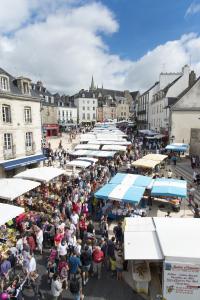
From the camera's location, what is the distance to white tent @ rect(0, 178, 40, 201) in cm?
1148

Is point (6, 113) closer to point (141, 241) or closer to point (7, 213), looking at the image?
point (7, 213)

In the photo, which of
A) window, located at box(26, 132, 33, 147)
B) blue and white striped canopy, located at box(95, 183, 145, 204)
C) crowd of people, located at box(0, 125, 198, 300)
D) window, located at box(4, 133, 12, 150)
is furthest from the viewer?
window, located at box(26, 132, 33, 147)

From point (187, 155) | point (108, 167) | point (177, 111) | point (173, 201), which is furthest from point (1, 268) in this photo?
point (177, 111)

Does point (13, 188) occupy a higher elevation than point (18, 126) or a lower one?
lower

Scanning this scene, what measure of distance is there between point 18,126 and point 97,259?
47.9ft

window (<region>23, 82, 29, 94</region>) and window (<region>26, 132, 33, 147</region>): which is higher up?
window (<region>23, 82, 29, 94</region>)

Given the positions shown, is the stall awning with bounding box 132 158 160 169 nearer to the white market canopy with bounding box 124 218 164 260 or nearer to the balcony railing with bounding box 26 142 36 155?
the balcony railing with bounding box 26 142 36 155

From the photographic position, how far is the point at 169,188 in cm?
1284

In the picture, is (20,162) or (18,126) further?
(18,126)

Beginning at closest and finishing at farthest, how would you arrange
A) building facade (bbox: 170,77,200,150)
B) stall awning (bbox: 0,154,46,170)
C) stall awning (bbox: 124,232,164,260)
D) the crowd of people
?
1. stall awning (bbox: 124,232,164,260)
2. the crowd of people
3. stall awning (bbox: 0,154,46,170)
4. building facade (bbox: 170,77,200,150)

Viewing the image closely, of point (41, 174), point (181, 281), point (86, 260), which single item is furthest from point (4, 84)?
point (181, 281)

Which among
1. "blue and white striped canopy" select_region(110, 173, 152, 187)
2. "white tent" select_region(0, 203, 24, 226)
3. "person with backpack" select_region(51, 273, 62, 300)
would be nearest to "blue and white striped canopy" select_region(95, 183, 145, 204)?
"blue and white striped canopy" select_region(110, 173, 152, 187)

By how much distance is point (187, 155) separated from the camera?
A: 94.1ft

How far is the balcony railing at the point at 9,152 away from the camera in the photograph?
18.8 metres
